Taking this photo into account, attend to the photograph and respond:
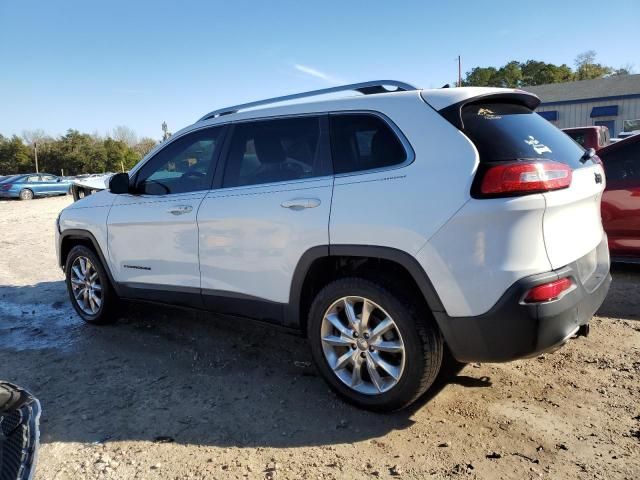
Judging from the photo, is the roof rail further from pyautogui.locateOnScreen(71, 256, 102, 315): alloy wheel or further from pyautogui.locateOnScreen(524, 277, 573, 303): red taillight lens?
pyautogui.locateOnScreen(71, 256, 102, 315): alloy wheel

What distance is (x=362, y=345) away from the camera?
3.04 meters

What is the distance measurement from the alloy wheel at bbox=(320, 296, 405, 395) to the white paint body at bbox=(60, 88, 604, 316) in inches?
15.1

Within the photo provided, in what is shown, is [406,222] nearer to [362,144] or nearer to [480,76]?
[362,144]

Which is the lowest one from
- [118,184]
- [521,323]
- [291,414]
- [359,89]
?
[291,414]

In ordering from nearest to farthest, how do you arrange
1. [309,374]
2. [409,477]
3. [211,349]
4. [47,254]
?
[409,477], [309,374], [211,349], [47,254]

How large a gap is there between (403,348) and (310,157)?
138 centimetres

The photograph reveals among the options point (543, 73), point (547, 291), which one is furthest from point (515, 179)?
point (543, 73)

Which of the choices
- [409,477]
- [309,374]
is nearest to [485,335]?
[409,477]

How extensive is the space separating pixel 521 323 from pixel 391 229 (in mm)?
830

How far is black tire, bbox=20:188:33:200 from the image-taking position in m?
25.6

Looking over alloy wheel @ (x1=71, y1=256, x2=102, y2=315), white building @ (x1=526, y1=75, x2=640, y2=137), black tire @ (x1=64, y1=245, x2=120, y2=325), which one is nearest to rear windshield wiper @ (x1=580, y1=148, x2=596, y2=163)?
black tire @ (x1=64, y1=245, x2=120, y2=325)

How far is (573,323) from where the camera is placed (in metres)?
2.69

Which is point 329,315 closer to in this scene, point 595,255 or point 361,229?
point 361,229

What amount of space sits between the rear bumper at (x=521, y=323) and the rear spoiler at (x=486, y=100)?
956mm
